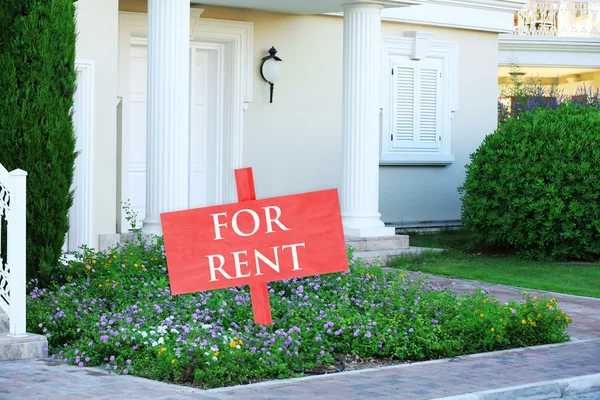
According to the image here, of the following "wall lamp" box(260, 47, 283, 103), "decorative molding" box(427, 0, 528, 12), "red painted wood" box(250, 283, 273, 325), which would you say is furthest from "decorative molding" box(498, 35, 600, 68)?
"red painted wood" box(250, 283, 273, 325)

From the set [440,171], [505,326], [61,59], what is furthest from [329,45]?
[505,326]

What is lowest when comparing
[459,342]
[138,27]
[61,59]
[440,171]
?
[459,342]

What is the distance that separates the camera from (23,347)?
21.9ft

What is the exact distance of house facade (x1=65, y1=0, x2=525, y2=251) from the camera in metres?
10.2

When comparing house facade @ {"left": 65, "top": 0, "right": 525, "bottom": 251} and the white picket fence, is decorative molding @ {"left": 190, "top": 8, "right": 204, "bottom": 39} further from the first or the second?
the white picket fence

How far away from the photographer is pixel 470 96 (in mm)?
15695

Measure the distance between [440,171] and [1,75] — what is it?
8663 mm

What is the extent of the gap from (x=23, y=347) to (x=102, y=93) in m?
4.11

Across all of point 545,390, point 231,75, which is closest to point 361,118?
point 231,75

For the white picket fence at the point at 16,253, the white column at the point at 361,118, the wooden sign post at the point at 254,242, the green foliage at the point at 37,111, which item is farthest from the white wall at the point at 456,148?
the white picket fence at the point at 16,253

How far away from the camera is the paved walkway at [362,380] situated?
18.5ft

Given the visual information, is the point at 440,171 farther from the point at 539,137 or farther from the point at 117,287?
the point at 117,287

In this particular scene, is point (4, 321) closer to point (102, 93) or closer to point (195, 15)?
point (102, 93)

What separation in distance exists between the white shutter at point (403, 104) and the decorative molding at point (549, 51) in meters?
4.78
